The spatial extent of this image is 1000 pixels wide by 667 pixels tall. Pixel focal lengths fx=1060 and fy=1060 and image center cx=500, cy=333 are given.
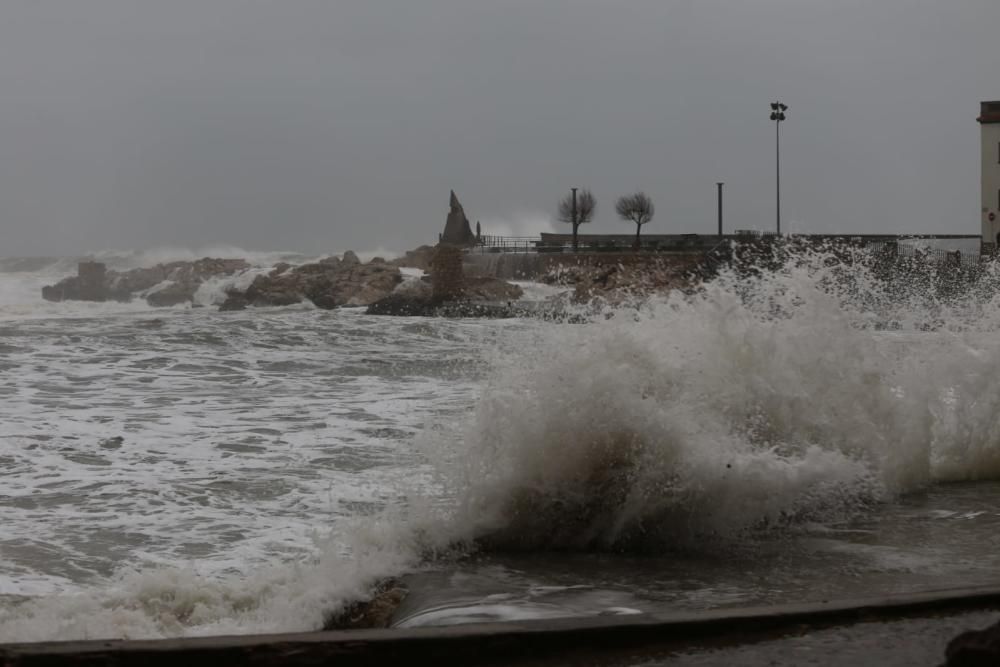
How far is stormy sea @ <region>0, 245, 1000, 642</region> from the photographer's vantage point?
14.2 feet

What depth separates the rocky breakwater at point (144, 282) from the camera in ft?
177

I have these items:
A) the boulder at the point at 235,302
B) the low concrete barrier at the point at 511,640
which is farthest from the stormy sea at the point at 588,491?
the boulder at the point at 235,302

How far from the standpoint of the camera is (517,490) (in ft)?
17.1

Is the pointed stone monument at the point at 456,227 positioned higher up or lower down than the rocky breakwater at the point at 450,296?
higher up

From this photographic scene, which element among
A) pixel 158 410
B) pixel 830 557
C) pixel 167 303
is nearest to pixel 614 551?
pixel 830 557

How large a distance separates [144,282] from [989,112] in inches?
1790

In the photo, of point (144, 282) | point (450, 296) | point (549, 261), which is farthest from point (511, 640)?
point (144, 282)

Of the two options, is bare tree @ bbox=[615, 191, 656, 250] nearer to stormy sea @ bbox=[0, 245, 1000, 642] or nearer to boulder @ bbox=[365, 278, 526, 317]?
boulder @ bbox=[365, 278, 526, 317]

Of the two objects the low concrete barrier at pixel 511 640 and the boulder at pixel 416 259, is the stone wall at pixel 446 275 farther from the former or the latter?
the low concrete barrier at pixel 511 640

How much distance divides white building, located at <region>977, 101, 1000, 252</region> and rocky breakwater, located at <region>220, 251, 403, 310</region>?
80.5 feet

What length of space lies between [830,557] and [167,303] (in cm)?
5164

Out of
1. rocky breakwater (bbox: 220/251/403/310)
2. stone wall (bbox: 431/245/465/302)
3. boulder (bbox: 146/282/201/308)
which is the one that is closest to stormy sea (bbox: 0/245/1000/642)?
stone wall (bbox: 431/245/465/302)

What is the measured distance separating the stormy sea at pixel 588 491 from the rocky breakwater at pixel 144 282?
46658 mm

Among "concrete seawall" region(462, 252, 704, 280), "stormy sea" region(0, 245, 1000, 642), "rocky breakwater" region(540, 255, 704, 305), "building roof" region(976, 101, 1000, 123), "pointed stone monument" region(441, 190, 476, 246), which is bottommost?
"stormy sea" region(0, 245, 1000, 642)
